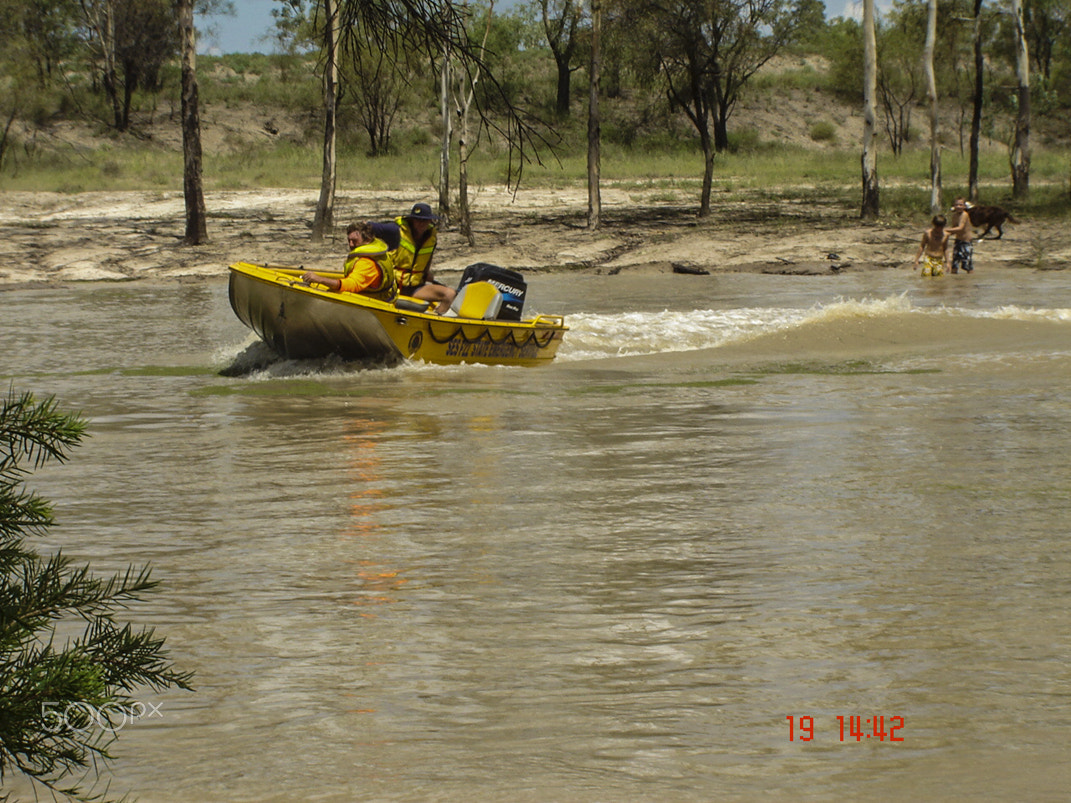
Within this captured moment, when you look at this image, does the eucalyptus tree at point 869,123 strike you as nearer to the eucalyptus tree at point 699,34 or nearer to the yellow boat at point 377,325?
the eucalyptus tree at point 699,34

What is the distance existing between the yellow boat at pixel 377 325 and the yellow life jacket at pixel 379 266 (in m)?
0.15

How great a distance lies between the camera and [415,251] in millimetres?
12414

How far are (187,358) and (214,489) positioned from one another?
652 centimetres

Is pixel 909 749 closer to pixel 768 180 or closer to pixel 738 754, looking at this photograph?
pixel 738 754

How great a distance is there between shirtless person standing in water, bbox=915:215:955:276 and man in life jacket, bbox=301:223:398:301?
11792 millimetres

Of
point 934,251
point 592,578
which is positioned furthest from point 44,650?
point 934,251

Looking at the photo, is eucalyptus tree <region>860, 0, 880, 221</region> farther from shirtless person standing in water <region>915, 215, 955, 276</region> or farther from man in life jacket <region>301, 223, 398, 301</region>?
man in life jacket <region>301, 223, 398, 301</region>

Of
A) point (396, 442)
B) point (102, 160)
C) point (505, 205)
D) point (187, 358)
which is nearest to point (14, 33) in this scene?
point (102, 160)

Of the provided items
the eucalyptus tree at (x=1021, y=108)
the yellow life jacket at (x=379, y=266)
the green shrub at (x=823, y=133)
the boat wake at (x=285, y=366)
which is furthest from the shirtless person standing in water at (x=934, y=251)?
the green shrub at (x=823, y=133)

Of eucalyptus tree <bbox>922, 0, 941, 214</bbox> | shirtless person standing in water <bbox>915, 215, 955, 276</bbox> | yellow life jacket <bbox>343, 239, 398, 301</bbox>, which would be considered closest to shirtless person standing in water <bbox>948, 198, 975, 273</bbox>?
shirtless person standing in water <bbox>915, 215, 955, 276</bbox>

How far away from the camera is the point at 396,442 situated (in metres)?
8.41

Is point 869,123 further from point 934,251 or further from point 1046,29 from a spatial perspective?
point 1046,29

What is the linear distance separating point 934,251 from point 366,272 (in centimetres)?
1238

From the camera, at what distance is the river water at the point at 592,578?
3504mm
